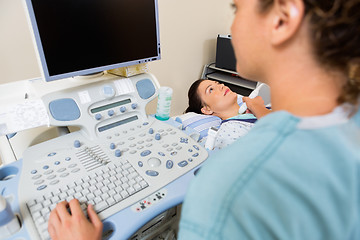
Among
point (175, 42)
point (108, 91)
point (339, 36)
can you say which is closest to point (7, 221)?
point (108, 91)

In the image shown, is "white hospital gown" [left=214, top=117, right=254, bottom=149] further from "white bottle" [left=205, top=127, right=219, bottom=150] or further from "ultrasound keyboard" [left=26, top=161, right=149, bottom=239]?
"ultrasound keyboard" [left=26, top=161, right=149, bottom=239]

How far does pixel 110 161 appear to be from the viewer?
0.78 m

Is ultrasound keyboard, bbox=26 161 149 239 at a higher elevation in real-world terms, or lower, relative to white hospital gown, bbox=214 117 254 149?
higher

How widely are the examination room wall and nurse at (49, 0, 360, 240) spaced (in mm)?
1393

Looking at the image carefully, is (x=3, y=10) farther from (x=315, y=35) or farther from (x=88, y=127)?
(x=315, y=35)

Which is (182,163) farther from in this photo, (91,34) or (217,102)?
(217,102)

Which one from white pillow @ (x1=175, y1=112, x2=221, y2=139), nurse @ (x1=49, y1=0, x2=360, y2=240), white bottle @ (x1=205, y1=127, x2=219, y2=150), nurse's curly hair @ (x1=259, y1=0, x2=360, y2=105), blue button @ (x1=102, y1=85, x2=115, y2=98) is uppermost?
nurse's curly hair @ (x1=259, y1=0, x2=360, y2=105)

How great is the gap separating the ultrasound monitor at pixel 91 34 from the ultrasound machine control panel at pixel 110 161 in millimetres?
114

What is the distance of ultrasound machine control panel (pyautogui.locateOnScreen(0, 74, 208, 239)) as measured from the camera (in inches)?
24.6

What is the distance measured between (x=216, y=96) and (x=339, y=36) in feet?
4.29

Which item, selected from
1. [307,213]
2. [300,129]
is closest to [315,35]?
[300,129]

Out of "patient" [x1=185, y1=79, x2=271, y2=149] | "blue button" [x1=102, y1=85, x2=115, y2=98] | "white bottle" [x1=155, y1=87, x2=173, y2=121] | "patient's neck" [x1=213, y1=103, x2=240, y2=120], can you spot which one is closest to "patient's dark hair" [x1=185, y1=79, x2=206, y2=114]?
"patient" [x1=185, y1=79, x2=271, y2=149]

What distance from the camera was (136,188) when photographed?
0.68m

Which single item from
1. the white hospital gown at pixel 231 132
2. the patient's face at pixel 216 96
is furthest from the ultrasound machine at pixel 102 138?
the patient's face at pixel 216 96
